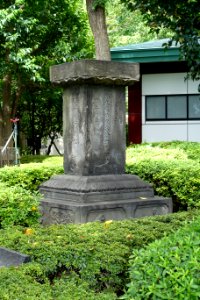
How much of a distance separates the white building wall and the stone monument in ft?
37.8

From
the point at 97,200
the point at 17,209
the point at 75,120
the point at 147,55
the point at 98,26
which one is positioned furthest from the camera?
the point at 98,26

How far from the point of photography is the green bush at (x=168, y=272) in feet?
10.8

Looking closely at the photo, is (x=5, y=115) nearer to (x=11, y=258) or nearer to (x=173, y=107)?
(x=173, y=107)

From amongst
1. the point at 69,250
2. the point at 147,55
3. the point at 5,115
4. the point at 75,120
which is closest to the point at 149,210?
the point at 75,120

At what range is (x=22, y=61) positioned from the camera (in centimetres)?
1833

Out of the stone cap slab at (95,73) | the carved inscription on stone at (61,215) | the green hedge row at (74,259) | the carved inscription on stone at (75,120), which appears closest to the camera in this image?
the green hedge row at (74,259)

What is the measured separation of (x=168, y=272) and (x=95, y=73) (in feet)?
16.7

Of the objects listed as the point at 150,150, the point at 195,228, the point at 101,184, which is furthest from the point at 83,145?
the point at 150,150

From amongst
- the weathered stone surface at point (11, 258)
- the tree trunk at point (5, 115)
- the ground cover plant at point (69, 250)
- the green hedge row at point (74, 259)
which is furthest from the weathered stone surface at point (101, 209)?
the tree trunk at point (5, 115)

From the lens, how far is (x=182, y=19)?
11164 millimetres

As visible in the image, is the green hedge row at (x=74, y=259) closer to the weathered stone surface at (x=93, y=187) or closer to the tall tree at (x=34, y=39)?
the weathered stone surface at (x=93, y=187)

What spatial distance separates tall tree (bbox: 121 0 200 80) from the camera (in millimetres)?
10898

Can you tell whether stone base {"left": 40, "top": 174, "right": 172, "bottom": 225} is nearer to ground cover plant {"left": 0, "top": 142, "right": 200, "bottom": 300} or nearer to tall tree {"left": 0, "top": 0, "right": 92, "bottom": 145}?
ground cover plant {"left": 0, "top": 142, "right": 200, "bottom": 300}

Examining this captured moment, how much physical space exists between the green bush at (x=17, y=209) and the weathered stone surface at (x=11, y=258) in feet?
4.60
